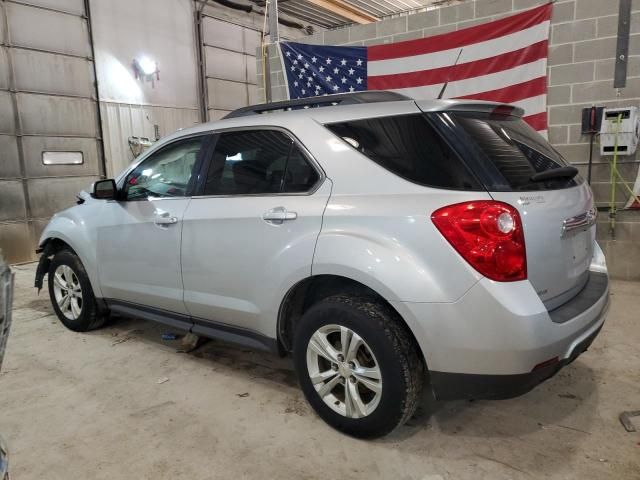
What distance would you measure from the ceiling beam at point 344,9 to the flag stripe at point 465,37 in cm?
422

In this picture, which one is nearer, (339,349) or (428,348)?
(428,348)

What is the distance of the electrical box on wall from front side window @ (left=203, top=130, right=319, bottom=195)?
371 cm

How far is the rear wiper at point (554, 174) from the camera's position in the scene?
2.11 meters

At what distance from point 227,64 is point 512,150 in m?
10.4

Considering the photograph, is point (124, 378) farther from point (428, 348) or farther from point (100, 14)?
point (100, 14)

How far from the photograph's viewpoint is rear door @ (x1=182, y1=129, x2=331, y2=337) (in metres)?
2.37

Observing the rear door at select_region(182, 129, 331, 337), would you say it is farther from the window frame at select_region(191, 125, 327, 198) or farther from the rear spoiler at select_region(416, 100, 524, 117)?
the rear spoiler at select_region(416, 100, 524, 117)

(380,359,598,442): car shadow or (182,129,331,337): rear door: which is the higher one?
(182,129,331,337): rear door

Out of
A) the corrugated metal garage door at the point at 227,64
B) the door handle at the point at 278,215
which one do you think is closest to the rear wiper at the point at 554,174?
the door handle at the point at 278,215

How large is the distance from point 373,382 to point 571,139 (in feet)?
13.4

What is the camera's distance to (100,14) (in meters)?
8.77

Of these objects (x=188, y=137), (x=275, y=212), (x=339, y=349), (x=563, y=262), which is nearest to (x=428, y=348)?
(x=339, y=349)

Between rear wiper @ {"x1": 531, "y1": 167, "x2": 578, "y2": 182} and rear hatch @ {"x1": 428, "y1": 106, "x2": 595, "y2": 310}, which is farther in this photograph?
rear wiper @ {"x1": 531, "y1": 167, "x2": 578, "y2": 182}

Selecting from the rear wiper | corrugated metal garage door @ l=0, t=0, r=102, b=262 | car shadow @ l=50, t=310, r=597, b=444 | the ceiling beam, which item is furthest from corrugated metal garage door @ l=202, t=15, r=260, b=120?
the rear wiper
